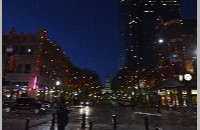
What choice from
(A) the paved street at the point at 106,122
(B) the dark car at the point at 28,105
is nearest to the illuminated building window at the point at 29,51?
(B) the dark car at the point at 28,105

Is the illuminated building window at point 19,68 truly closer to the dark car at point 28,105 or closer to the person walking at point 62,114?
the dark car at point 28,105

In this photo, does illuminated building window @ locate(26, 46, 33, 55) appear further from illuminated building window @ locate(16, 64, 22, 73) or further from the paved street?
the paved street

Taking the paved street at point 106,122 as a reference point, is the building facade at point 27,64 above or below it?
above

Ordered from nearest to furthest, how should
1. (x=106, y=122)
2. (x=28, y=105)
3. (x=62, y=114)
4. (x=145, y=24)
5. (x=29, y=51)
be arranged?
(x=62, y=114), (x=106, y=122), (x=28, y=105), (x=29, y=51), (x=145, y=24)

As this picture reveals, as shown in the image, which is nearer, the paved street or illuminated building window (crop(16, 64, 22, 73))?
the paved street

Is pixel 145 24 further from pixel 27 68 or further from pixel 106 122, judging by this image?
pixel 106 122

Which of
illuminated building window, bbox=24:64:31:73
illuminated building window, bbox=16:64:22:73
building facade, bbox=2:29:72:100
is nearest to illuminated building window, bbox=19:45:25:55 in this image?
building facade, bbox=2:29:72:100

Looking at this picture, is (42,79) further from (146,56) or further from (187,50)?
(146,56)

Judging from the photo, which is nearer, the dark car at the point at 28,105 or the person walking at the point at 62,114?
the person walking at the point at 62,114

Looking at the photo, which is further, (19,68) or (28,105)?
(19,68)

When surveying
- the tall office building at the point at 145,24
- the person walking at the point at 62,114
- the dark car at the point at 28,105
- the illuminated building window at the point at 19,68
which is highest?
the tall office building at the point at 145,24

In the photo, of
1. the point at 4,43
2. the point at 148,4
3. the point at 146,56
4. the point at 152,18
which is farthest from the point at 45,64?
the point at 148,4

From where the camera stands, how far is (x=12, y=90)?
46.2 meters

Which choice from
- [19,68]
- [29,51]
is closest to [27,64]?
[19,68]
